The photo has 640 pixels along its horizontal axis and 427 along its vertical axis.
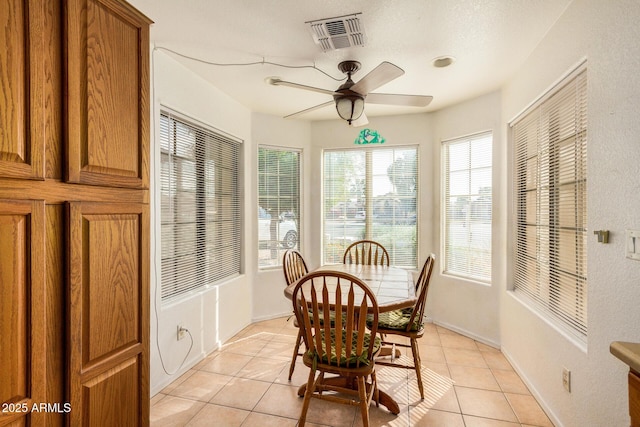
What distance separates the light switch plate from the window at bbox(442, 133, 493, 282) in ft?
6.45

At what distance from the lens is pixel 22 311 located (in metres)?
1.06

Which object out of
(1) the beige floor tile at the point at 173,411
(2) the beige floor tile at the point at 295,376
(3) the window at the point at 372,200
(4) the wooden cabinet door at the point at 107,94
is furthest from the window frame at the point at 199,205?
(3) the window at the point at 372,200

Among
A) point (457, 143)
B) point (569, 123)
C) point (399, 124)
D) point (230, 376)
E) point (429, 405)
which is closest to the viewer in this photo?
point (569, 123)

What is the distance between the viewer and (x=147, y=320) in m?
1.61

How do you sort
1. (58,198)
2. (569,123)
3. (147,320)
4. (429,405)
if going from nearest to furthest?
(58,198) → (147,320) → (569,123) → (429,405)

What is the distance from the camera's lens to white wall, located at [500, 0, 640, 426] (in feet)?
4.55

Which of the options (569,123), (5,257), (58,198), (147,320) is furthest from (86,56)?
(569,123)

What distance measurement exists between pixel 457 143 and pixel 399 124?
725 mm

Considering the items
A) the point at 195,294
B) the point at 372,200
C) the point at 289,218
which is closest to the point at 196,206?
the point at 195,294

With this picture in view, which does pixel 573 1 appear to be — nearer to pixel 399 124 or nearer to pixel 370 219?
pixel 399 124

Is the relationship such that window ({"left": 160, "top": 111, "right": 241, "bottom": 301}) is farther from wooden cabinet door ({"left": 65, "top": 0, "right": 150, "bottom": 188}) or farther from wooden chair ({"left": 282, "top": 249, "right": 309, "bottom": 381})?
wooden cabinet door ({"left": 65, "top": 0, "right": 150, "bottom": 188})

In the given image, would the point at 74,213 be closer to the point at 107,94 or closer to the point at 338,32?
the point at 107,94

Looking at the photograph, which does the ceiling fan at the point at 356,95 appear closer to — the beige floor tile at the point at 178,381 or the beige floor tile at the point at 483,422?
the beige floor tile at the point at 483,422

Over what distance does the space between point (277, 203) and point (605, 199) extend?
3165 millimetres
